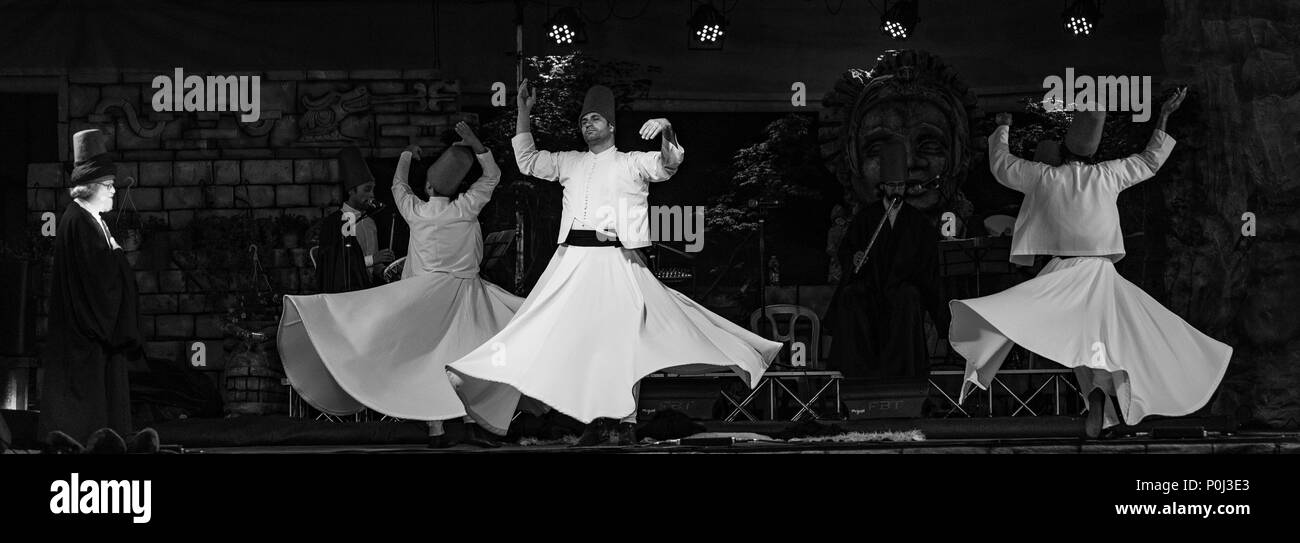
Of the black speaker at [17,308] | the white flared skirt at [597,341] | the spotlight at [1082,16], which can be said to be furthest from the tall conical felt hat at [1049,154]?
the black speaker at [17,308]

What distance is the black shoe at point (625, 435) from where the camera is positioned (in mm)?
8211

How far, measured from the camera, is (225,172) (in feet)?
43.0

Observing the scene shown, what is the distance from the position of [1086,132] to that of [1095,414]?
164 centimetres

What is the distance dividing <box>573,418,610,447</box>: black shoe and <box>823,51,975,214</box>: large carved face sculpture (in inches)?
194

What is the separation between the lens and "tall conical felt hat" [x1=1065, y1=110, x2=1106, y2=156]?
9231mm

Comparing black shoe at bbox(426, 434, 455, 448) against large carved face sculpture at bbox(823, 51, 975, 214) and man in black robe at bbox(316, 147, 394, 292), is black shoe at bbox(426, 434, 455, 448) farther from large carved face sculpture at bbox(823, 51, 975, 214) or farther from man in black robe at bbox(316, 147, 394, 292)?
large carved face sculpture at bbox(823, 51, 975, 214)

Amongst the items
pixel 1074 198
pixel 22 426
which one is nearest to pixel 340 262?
pixel 22 426

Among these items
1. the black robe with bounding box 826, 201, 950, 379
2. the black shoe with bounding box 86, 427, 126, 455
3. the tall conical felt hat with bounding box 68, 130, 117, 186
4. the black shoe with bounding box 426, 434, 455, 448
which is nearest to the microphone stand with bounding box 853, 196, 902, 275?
the black robe with bounding box 826, 201, 950, 379

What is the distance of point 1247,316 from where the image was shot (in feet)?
37.0

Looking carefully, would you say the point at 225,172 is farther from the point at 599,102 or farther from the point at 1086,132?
the point at 1086,132

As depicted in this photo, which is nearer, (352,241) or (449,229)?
(449,229)

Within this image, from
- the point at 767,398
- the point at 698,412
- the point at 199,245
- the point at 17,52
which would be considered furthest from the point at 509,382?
the point at 17,52
